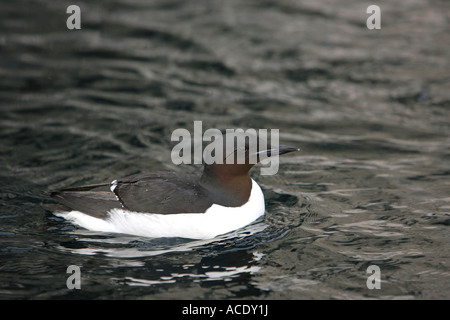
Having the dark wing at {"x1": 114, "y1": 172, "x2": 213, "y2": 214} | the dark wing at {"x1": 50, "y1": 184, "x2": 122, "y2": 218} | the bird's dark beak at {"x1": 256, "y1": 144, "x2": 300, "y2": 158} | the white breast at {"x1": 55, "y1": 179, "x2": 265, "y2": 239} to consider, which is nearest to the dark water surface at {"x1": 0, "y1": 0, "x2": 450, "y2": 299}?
the white breast at {"x1": 55, "y1": 179, "x2": 265, "y2": 239}

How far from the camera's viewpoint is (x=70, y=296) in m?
5.48

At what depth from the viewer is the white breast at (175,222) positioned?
6.22 meters

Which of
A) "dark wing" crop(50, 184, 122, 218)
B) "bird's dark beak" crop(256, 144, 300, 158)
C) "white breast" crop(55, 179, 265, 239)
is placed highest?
"bird's dark beak" crop(256, 144, 300, 158)

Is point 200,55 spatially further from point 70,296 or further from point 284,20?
point 70,296

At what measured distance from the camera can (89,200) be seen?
21.1 feet

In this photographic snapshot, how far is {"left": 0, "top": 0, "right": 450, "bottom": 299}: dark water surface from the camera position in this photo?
5828 millimetres

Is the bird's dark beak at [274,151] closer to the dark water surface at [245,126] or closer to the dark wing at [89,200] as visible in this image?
the dark water surface at [245,126]

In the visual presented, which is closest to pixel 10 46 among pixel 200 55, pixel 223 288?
pixel 200 55

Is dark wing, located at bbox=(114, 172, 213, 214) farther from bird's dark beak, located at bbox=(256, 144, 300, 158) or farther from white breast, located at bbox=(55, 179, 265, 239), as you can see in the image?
bird's dark beak, located at bbox=(256, 144, 300, 158)

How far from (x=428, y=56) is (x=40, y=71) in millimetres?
6370

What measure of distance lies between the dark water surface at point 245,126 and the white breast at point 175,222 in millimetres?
98

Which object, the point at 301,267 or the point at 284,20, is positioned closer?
the point at 301,267

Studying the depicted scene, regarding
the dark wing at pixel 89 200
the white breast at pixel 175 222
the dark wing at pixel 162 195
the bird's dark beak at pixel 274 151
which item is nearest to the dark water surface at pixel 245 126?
the white breast at pixel 175 222

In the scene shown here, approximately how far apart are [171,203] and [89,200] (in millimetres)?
846
